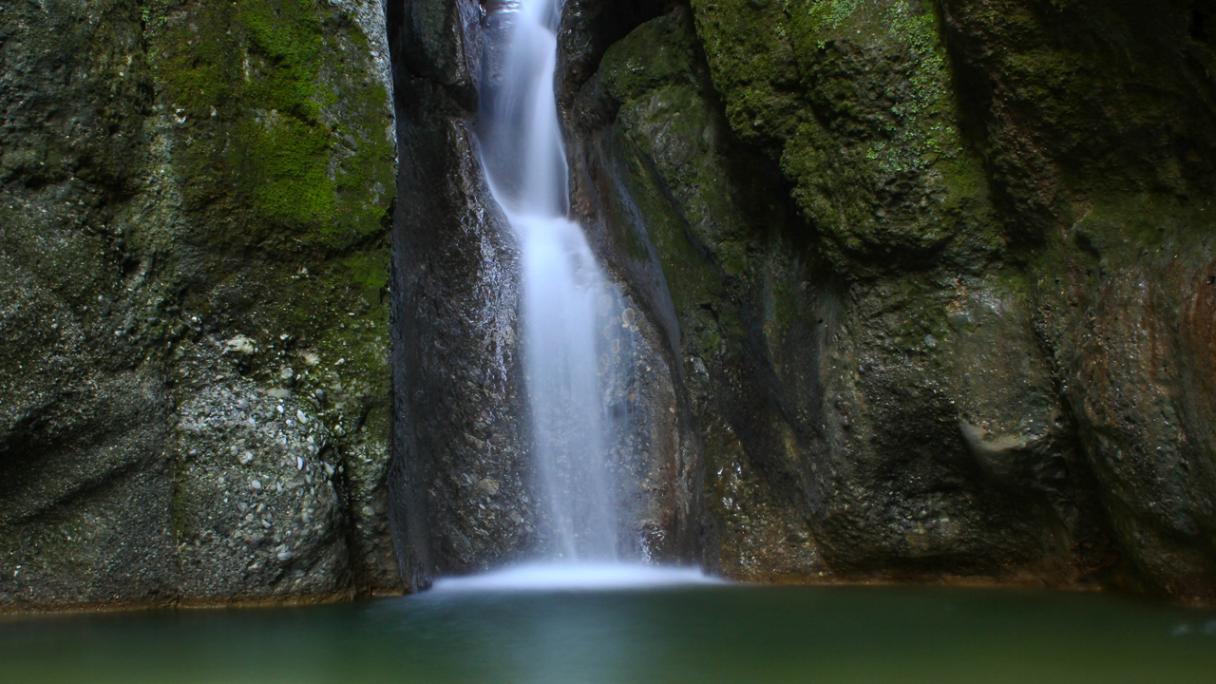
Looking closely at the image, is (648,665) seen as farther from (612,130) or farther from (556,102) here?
(556,102)

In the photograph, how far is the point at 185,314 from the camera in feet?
20.1

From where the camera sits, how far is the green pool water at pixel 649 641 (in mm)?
4238

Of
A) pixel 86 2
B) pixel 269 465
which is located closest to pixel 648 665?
pixel 269 465

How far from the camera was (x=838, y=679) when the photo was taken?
13.2ft

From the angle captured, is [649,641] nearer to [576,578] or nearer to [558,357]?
[576,578]

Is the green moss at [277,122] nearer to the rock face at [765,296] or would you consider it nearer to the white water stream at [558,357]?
the rock face at [765,296]

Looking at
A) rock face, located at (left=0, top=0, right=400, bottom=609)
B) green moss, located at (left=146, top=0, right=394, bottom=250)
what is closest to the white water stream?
rock face, located at (left=0, top=0, right=400, bottom=609)

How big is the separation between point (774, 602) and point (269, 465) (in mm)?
3167

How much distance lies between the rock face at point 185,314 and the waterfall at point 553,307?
203 centimetres

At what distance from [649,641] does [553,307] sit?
4203 millimetres

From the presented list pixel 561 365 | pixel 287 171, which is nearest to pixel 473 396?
pixel 561 365

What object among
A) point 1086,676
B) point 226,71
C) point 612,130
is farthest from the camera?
point 612,130

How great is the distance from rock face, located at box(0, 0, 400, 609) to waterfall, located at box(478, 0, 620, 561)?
2030 millimetres

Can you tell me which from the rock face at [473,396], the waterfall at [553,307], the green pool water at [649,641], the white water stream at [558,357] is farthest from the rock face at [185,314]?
the waterfall at [553,307]
